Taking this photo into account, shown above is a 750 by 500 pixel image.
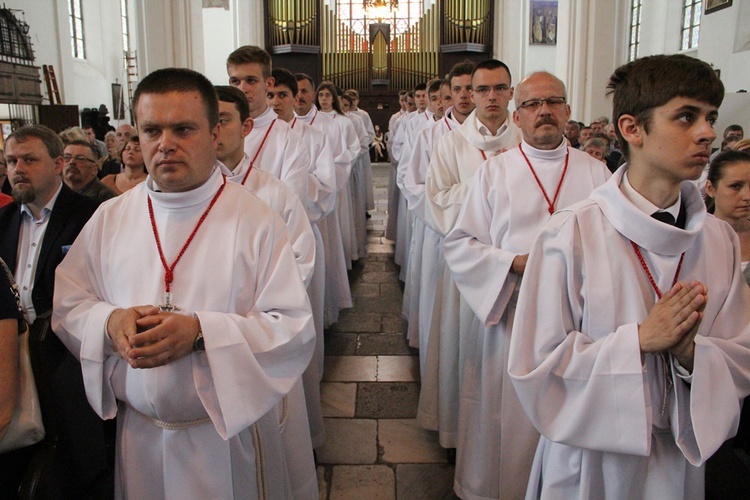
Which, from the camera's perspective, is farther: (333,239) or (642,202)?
(333,239)

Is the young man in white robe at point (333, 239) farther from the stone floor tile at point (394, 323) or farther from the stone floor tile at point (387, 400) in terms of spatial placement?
the stone floor tile at point (387, 400)

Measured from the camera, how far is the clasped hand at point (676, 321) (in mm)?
1587

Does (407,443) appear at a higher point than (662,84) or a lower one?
lower

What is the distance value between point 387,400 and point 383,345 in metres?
1.07

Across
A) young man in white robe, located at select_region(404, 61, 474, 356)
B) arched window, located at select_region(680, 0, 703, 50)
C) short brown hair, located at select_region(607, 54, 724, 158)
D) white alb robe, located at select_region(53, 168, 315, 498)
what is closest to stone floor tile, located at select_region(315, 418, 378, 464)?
young man in white robe, located at select_region(404, 61, 474, 356)

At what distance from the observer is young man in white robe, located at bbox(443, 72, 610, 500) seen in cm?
273

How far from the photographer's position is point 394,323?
5.97m

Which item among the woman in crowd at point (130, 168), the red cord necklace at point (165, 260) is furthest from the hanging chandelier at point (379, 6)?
the red cord necklace at point (165, 260)

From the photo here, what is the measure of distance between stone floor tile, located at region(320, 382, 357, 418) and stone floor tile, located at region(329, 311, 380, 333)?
1.20 metres

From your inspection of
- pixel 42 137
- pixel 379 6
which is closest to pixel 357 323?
pixel 42 137

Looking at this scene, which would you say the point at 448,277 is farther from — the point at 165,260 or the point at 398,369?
the point at 165,260

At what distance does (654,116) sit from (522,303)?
60 cm

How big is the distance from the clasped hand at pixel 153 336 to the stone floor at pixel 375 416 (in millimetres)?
1744

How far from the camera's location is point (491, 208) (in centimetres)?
293
